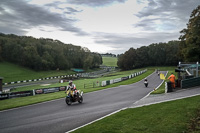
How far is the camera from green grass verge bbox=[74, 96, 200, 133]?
7.58 metres

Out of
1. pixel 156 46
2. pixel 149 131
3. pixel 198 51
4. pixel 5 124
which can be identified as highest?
pixel 156 46

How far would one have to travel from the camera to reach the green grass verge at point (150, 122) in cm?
758

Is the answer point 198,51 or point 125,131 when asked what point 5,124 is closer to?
point 125,131

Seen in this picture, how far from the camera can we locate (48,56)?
90875 mm

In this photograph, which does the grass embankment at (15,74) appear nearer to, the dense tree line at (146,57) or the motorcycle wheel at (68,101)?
the motorcycle wheel at (68,101)

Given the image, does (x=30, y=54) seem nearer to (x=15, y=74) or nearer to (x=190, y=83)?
(x=15, y=74)

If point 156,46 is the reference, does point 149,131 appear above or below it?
below

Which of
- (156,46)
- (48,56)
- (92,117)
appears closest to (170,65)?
(156,46)

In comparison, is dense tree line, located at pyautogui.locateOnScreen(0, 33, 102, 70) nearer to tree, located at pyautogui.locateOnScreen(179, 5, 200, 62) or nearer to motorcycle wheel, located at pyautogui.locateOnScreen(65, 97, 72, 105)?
tree, located at pyautogui.locateOnScreen(179, 5, 200, 62)

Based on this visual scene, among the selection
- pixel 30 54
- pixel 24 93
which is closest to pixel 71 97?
pixel 24 93

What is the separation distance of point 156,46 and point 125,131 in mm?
121808

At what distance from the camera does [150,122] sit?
8.40m

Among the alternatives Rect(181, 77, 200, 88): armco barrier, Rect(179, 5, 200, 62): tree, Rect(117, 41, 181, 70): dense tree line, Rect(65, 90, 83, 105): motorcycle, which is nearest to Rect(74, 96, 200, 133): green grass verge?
Rect(65, 90, 83, 105): motorcycle

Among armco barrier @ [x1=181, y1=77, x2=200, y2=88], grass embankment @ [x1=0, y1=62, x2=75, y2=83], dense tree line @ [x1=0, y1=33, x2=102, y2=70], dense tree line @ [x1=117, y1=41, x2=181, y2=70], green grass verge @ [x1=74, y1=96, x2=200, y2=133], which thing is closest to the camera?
green grass verge @ [x1=74, y1=96, x2=200, y2=133]
